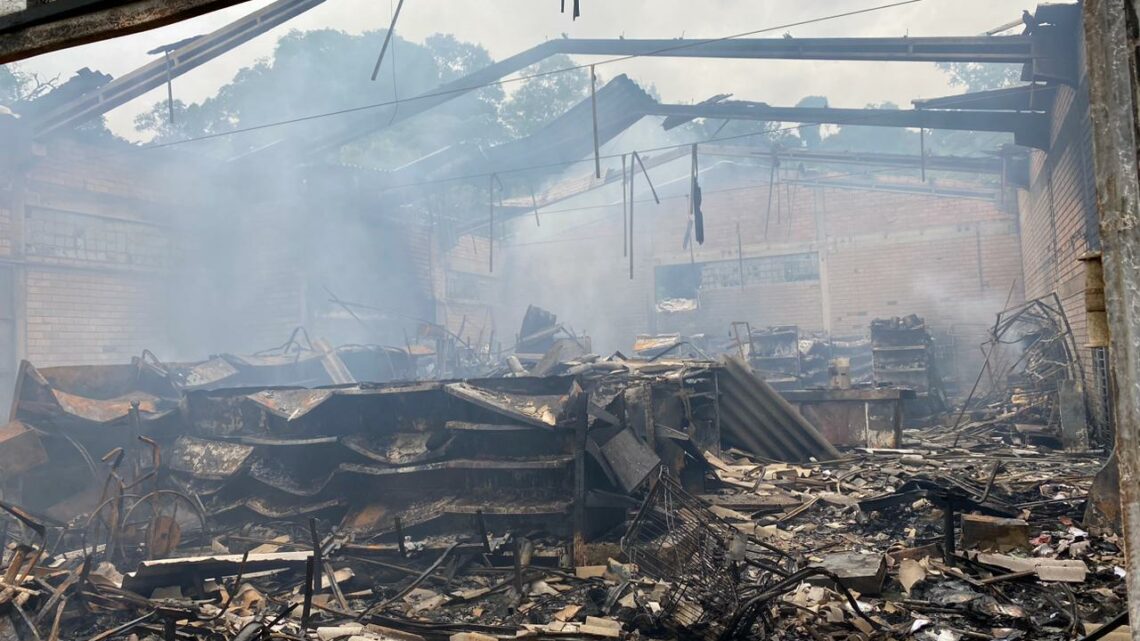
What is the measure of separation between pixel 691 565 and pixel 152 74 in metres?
12.8

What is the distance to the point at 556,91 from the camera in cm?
4231

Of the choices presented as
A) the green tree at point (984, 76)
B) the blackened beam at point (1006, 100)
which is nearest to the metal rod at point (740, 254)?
the blackened beam at point (1006, 100)

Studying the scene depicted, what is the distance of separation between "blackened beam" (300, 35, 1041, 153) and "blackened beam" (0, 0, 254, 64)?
10410mm

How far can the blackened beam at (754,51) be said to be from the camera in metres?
9.95

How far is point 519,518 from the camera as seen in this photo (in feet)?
22.2

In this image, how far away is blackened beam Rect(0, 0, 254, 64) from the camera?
2100 mm

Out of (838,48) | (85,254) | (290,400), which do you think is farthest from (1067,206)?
(85,254)

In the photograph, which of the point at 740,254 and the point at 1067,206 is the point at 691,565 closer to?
the point at 1067,206

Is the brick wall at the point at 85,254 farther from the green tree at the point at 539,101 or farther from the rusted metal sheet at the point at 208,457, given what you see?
the green tree at the point at 539,101

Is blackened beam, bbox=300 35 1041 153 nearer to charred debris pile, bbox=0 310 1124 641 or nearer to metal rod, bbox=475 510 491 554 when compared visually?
charred debris pile, bbox=0 310 1124 641

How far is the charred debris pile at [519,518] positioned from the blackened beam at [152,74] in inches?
221

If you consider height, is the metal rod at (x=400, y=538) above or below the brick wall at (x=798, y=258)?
below

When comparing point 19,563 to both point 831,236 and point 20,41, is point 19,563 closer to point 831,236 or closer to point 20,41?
point 20,41

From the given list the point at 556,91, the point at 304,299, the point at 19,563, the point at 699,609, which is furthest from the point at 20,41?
the point at 556,91
